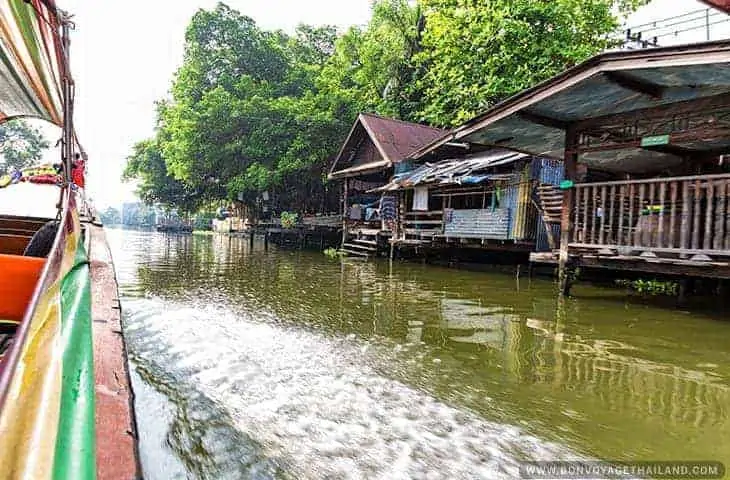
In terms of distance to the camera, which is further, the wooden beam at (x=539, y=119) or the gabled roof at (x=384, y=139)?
the gabled roof at (x=384, y=139)

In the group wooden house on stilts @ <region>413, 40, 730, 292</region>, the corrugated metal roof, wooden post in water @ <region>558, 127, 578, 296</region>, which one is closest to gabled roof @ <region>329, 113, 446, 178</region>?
the corrugated metal roof

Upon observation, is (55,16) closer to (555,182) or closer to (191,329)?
(191,329)

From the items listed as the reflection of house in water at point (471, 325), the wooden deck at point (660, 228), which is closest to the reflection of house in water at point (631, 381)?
the reflection of house in water at point (471, 325)

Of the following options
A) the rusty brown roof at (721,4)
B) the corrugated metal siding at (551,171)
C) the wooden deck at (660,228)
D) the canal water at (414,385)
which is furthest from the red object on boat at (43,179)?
the corrugated metal siding at (551,171)

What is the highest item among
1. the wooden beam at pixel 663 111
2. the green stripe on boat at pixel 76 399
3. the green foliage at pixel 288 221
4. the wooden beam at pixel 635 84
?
the wooden beam at pixel 635 84

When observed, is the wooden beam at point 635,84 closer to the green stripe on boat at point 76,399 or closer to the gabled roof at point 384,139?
the green stripe on boat at point 76,399

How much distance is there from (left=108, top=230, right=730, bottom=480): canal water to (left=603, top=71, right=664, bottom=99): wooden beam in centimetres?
301

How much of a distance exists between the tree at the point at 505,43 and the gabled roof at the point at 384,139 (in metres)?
1.68

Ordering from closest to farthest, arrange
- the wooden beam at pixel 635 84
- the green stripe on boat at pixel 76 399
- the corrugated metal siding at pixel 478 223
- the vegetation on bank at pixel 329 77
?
1. the green stripe on boat at pixel 76 399
2. the wooden beam at pixel 635 84
3. the corrugated metal siding at pixel 478 223
4. the vegetation on bank at pixel 329 77

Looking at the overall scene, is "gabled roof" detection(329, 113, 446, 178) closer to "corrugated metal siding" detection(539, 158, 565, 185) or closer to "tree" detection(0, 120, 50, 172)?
"corrugated metal siding" detection(539, 158, 565, 185)

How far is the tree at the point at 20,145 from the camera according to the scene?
1121 inches

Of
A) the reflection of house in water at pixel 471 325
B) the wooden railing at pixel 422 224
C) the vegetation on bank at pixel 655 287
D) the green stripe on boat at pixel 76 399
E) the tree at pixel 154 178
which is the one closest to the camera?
the green stripe on boat at pixel 76 399

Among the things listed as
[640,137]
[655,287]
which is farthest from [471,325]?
[655,287]

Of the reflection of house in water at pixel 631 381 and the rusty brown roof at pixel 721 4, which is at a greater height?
the rusty brown roof at pixel 721 4
